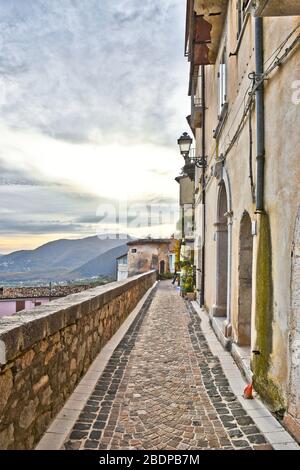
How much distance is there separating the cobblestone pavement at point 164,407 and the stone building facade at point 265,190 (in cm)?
46

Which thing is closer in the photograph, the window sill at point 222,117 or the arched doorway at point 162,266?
the window sill at point 222,117

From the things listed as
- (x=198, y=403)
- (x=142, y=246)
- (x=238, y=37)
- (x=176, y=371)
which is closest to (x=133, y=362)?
(x=176, y=371)

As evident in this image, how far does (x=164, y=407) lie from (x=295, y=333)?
1652 millimetres

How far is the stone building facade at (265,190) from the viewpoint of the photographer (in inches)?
123

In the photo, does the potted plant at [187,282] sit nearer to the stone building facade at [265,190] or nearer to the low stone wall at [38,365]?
the stone building facade at [265,190]

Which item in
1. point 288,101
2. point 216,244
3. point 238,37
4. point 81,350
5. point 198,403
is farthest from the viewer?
point 216,244

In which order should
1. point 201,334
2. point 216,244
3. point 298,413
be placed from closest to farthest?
point 298,413, point 201,334, point 216,244

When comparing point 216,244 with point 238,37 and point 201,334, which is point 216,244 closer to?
point 201,334

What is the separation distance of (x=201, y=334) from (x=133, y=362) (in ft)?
7.90

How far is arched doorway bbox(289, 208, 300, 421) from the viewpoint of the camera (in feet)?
9.88

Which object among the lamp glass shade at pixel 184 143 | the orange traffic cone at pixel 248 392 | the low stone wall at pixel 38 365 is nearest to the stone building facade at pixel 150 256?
the lamp glass shade at pixel 184 143

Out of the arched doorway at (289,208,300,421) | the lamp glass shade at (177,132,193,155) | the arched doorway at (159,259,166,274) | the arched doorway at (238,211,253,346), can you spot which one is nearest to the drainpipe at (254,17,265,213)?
the arched doorway at (289,208,300,421)

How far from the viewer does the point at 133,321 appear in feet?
28.7

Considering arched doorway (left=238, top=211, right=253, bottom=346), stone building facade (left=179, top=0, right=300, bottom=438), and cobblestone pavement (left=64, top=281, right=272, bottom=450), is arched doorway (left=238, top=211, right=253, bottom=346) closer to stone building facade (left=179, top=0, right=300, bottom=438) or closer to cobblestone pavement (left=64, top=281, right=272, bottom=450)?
stone building facade (left=179, top=0, right=300, bottom=438)
